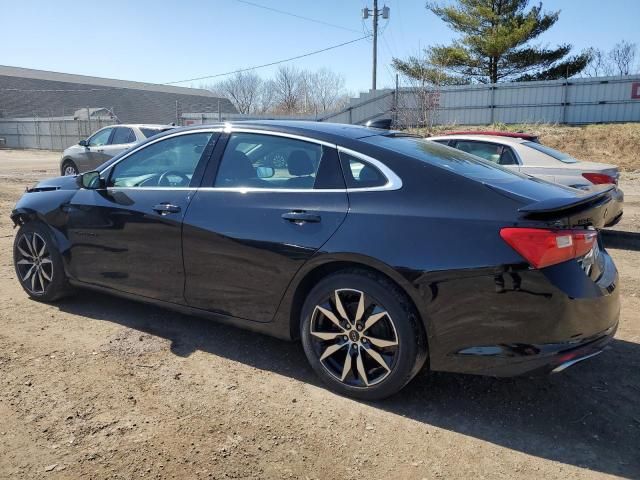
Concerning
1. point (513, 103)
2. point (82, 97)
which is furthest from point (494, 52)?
point (82, 97)

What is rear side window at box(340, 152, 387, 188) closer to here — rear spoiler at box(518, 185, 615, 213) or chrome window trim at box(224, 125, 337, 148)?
chrome window trim at box(224, 125, 337, 148)

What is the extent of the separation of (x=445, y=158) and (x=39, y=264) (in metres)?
3.55

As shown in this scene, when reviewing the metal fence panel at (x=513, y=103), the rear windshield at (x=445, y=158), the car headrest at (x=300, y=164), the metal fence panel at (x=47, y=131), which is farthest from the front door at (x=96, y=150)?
the metal fence panel at (x=47, y=131)

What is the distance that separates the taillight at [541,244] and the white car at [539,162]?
15.9 feet

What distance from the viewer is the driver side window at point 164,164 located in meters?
3.93

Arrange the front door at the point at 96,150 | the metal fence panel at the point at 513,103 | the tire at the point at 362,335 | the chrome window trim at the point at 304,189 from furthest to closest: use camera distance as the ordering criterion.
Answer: the metal fence panel at the point at 513,103 < the front door at the point at 96,150 < the chrome window trim at the point at 304,189 < the tire at the point at 362,335

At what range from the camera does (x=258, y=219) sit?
3391 millimetres

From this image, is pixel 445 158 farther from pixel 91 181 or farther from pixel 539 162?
pixel 539 162

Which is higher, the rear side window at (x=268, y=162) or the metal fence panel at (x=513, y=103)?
the metal fence panel at (x=513, y=103)

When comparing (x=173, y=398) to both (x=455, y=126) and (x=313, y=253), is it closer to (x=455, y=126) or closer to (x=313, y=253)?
(x=313, y=253)

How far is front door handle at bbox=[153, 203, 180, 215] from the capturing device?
376cm

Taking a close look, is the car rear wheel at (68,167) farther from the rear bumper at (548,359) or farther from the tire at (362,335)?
the rear bumper at (548,359)

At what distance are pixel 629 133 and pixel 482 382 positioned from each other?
2084cm

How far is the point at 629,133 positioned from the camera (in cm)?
2052
